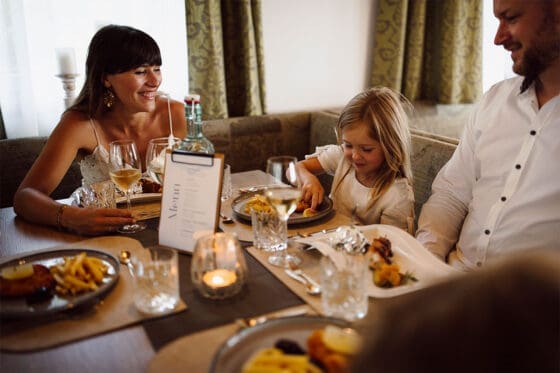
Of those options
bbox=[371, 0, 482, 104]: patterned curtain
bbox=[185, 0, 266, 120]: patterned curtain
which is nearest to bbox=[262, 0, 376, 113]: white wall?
bbox=[371, 0, 482, 104]: patterned curtain

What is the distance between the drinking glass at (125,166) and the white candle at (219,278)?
0.50 meters

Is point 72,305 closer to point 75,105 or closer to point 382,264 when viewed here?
point 382,264

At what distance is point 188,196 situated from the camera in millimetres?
1230

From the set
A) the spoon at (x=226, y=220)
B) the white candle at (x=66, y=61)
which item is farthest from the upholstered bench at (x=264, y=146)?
the spoon at (x=226, y=220)

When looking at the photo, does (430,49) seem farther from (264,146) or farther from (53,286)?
(53,286)

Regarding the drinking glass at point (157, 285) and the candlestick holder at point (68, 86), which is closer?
the drinking glass at point (157, 285)

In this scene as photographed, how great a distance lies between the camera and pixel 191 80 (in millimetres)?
3080

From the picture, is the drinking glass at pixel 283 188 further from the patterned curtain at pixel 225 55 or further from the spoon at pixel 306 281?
the patterned curtain at pixel 225 55

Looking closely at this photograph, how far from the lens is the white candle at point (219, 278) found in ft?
3.33

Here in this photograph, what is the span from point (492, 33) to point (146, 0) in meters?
2.96

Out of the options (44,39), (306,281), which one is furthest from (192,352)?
(44,39)

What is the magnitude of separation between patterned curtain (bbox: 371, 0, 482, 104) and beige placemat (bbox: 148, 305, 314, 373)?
328 centimetres

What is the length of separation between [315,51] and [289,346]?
10.4 ft

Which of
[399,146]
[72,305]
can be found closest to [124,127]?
[399,146]
